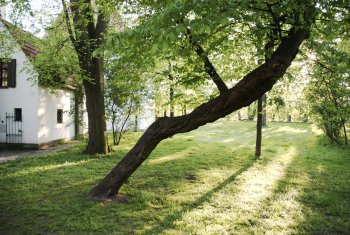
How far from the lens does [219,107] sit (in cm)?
639

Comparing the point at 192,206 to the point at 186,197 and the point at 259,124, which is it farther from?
the point at 259,124

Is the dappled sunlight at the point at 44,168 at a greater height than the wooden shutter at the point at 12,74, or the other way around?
the wooden shutter at the point at 12,74

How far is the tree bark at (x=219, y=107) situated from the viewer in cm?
591

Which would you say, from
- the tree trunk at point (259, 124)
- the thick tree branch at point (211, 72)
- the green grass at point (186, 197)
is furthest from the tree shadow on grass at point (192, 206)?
the tree trunk at point (259, 124)

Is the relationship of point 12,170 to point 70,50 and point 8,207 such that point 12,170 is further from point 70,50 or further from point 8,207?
point 70,50

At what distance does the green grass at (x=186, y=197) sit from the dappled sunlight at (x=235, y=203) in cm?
2

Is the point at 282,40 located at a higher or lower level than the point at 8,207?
higher

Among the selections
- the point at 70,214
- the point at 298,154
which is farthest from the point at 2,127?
the point at 298,154

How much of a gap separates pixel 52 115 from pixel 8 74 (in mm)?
3346

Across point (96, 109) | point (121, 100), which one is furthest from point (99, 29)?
point (121, 100)

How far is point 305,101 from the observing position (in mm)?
16516

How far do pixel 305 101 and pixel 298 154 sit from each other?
3.61 meters

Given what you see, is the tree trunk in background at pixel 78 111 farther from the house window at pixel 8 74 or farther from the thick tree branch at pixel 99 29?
the thick tree branch at pixel 99 29

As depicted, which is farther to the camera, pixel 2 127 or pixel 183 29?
pixel 2 127
